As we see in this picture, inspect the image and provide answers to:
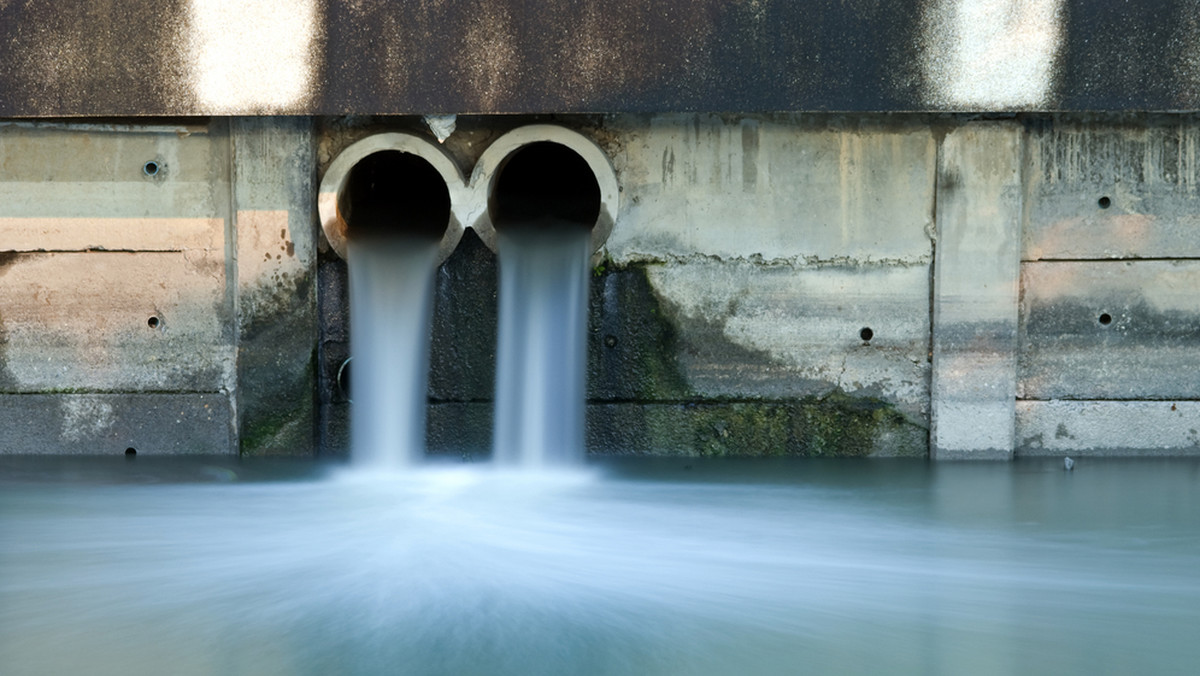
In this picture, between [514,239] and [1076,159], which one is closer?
[1076,159]

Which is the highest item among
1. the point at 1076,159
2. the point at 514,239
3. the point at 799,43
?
the point at 799,43

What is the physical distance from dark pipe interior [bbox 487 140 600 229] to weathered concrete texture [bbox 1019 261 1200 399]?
194 cm

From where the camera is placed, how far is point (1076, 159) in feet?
16.0

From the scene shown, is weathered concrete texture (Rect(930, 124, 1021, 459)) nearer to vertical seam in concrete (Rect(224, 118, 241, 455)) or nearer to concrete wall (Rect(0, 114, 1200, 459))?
concrete wall (Rect(0, 114, 1200, 459))

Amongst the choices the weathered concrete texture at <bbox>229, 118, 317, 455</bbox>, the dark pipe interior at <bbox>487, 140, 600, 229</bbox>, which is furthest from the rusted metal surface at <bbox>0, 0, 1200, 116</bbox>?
the dark pipe interior at <bbox>487, 140, 600, 229</bbox>

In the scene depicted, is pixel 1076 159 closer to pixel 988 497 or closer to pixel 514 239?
pixel 988 497

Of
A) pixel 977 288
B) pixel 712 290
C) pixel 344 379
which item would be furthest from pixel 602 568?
pixel 977 288

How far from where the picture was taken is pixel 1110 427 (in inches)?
197

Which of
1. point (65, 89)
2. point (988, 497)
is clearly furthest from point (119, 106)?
point (988, 497)

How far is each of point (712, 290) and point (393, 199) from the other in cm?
176

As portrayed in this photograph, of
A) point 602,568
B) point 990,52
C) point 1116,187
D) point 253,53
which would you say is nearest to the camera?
point 602,568

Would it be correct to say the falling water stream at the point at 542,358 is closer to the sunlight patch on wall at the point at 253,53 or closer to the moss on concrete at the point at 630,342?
the moss on concrete at the point at 630,342

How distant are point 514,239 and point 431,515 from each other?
55.2 inches

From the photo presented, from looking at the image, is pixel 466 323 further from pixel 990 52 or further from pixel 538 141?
pixel 990 52
